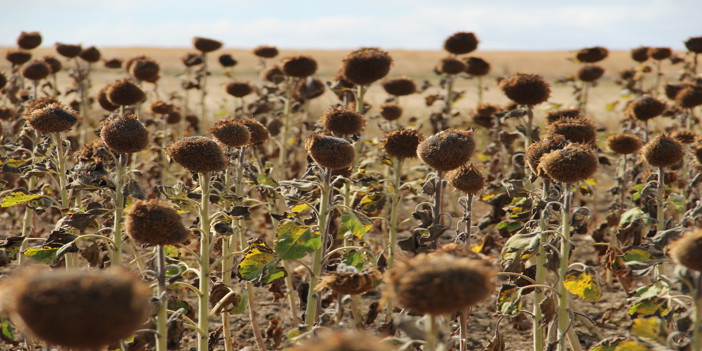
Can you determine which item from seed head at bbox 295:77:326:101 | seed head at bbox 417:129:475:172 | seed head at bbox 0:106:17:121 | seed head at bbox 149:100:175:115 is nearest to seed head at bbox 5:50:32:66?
seed head at bbox 0:106:17:121

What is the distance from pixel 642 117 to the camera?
638 cm

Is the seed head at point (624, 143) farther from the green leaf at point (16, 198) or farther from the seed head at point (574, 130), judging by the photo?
the green leaf at point (16, 198)

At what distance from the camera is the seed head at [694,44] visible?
9.02 meters

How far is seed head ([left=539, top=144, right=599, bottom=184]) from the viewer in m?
3.33

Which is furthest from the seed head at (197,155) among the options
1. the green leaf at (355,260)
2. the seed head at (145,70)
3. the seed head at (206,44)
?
the seed head at (206,44)

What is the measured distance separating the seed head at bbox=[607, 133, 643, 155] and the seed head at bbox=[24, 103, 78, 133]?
374cm

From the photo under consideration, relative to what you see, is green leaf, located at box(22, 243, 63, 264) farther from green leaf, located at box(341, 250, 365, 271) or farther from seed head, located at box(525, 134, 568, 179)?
seed head, located at box(525, 134, 568, 179)

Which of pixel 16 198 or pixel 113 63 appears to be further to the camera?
pixel 113 63

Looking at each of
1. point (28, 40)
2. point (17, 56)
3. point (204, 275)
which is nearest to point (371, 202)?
point (204, 275)

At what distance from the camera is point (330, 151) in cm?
362

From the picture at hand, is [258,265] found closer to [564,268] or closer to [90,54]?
[564,268]

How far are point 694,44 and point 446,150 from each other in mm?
6758

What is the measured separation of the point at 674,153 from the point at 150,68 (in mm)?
5862

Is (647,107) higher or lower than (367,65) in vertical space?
lower
